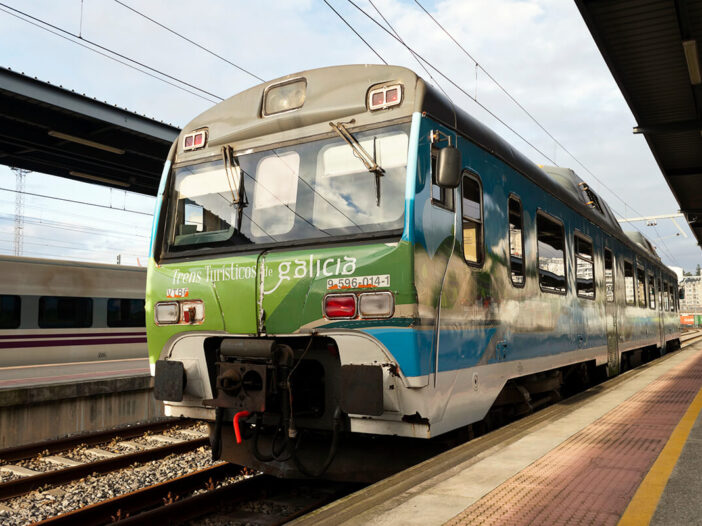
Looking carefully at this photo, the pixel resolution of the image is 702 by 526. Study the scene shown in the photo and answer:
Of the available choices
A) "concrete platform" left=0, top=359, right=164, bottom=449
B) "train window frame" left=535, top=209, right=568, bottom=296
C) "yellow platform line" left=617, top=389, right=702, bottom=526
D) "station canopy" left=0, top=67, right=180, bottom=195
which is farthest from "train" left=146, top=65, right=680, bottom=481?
"station canopy" left=0, top=67, right=180, bottom=195

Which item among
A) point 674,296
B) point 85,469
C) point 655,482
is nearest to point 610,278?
point 655,482

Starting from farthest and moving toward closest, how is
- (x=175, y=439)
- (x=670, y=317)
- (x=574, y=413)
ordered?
1. (x=670, y=317)
2. (x=175, y=439)
3. (x=574, y=413)

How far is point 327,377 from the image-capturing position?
4.55 m

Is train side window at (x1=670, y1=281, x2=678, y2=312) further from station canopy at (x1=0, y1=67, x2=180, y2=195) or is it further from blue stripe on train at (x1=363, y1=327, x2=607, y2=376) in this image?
station canopy at (x1=0, y1=67, x2=180, y2=195)

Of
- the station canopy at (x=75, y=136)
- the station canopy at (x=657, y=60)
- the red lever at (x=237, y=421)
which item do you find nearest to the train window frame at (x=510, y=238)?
the red lever at (x=237, y=421)

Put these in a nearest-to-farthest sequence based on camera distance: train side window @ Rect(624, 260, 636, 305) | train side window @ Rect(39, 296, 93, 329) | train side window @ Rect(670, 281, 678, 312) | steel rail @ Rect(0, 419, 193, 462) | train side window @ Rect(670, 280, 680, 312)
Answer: steel rail @ Rect(0, 419, 193, 462) < train side window @ Rect(624, 260, 636, 305) < train side window @ Rect(39, 296, 93, 329) < train side window @ Rect(670, 281, 678, 312) < train side window @ Rect(670, 280, 680, 312)

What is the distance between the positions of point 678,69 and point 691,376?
5.05 metres

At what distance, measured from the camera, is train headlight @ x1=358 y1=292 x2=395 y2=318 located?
4.03m

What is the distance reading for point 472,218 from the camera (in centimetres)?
499

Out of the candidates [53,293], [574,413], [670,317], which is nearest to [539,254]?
[574,413]

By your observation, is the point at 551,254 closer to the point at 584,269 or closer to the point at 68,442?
the point at 584,269

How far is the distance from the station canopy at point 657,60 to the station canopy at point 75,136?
11.6 metres

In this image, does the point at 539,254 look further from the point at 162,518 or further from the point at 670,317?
the point at 670,317

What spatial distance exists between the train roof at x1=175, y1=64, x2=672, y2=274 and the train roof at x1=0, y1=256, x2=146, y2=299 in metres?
10.7
